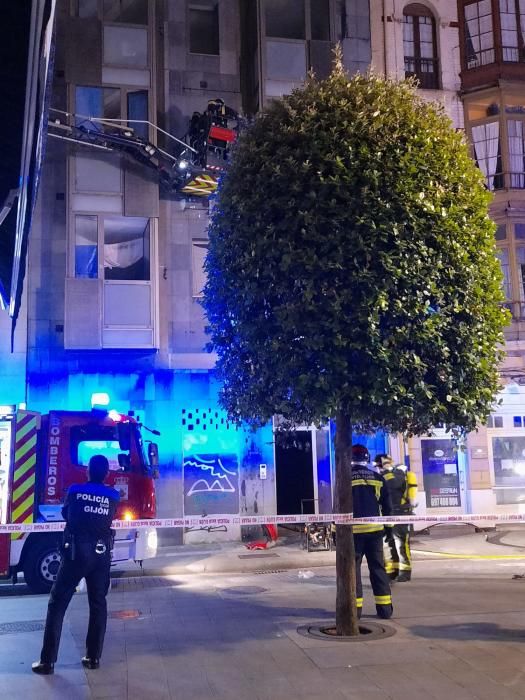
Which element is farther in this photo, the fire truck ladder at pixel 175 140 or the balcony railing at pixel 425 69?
the balcony railing at pixel 425 69

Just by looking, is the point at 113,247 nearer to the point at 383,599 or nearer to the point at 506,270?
the point at 506,270

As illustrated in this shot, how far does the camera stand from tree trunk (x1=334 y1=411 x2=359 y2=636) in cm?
755

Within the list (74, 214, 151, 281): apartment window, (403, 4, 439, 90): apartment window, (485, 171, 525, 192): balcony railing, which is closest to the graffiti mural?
(74, 214, 151, 281): apartment window

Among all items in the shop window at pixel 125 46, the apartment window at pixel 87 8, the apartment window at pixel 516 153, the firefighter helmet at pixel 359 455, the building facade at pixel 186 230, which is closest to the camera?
the firefighter helmet at pixel 359 455

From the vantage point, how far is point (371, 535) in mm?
8406

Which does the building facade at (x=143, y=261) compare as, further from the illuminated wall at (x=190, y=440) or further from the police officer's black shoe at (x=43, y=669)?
the police officer's black shoe at (x=43, y=669)

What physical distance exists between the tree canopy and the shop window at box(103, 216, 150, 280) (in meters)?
9.52

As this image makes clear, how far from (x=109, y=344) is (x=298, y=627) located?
9587 millimetres

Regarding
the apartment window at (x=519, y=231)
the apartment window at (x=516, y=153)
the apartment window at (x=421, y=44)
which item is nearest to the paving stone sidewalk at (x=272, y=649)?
the apartment window at (x=519, y=231)

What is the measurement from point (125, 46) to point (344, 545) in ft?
46.3

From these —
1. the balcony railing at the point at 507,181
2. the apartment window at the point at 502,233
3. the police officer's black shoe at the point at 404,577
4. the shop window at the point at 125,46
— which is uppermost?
the shop window at the point at 125,46

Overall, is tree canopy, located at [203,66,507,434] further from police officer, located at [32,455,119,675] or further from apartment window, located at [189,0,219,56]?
apartment window, located at [189,0,219,56]

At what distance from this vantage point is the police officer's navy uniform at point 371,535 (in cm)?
834

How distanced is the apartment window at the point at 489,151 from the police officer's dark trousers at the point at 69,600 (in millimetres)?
15484
